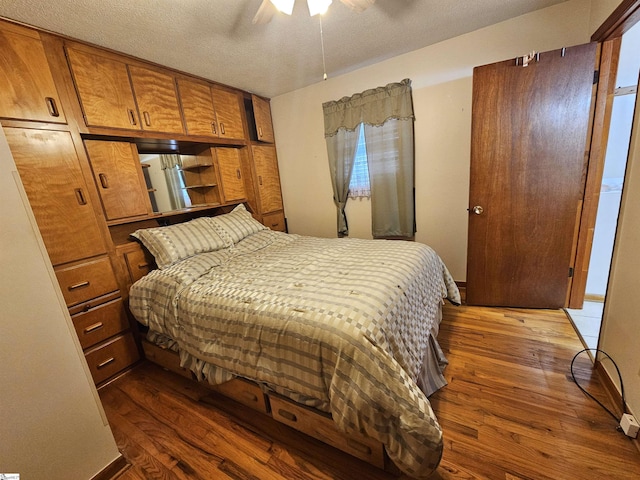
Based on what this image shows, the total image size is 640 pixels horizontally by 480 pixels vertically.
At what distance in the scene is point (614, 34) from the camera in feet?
5.44

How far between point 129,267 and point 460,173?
3042 millimetres

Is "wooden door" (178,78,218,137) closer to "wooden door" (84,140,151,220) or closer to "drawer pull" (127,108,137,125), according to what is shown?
"drawer pull" (127,108,137,125)

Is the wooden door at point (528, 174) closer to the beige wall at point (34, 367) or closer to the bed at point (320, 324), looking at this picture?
the bed at point (320, 324)

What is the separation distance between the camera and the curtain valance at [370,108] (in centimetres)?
251

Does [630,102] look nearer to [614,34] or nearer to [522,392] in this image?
[614,34]

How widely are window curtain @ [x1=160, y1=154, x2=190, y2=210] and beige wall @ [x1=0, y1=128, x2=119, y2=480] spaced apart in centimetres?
157

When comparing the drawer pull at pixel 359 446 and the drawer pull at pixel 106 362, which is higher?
the drawer pull at pixel 106 362

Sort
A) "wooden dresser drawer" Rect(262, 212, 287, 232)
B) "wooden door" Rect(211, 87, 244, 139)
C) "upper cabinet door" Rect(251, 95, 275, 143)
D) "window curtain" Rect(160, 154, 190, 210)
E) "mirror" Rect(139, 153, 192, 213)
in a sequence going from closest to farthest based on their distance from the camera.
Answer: "mirror" Rect(139, 153, 192, 213)
"window curtain" Rect(160, 154, 190, 210)
"wooden door" Rect(211, 87, 244, 139)
"upper cabinet door" Rect(251, 95, 275, 143)
"wooden dresser drawer" Rect(262, 212, 287, 232)

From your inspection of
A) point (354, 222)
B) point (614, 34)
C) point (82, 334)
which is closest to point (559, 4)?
point (614, 34)

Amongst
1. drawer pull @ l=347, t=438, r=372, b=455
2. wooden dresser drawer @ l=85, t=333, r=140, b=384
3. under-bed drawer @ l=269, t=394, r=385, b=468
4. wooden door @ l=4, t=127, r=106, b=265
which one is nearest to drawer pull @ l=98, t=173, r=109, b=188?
wooden door @ l=4, t=127, r=106, b=265

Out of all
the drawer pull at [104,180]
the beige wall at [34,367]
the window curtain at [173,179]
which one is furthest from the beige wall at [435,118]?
the beige wall at [34,367]

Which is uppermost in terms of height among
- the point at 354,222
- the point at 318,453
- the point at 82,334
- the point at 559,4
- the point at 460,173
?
the point at 559,4

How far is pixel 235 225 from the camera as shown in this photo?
2436 millimetres

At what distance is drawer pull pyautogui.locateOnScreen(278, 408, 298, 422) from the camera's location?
1249 mm
